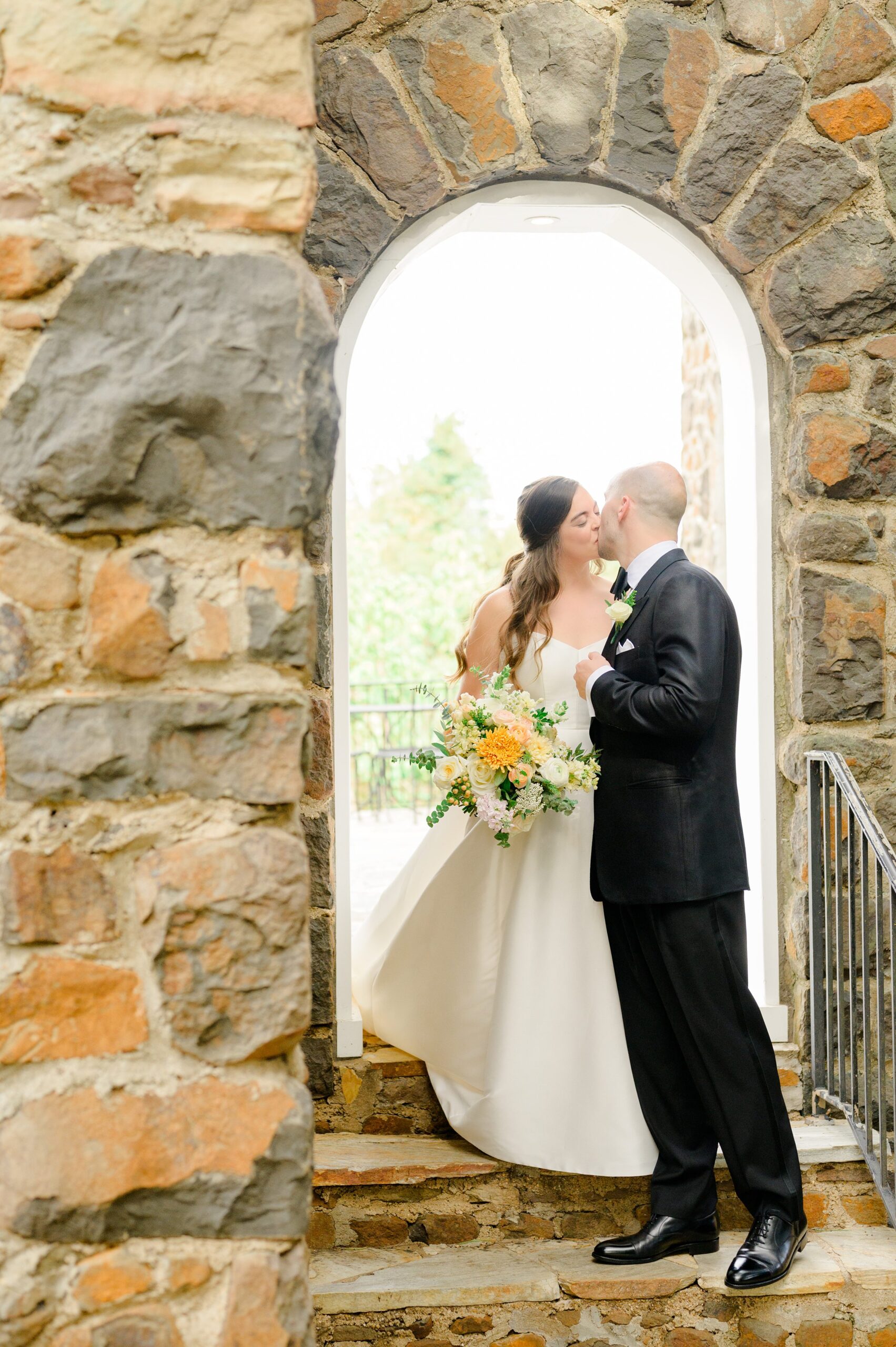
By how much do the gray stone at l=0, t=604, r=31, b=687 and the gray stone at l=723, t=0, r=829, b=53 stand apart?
2.97 m

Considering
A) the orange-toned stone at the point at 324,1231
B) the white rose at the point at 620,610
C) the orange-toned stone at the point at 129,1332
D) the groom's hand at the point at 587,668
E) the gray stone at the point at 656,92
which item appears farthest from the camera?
the gray stone at the point at 656,92

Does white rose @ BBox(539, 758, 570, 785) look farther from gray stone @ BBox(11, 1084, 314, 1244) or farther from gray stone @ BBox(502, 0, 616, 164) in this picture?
gray stone @ BBox(502, 0, 616, 164)

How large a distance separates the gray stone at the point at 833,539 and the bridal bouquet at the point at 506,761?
970 mm

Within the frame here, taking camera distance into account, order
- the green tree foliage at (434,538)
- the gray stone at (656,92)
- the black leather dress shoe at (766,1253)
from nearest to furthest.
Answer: the black leather dress shoe at (766,1253), the gray stone at (656,92), the green tree foliage at (434,538)

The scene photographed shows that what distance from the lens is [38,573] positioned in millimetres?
1201

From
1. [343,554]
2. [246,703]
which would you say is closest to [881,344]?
[343,554]

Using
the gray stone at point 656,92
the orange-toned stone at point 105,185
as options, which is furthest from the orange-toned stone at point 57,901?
the gray stone at point 656,92

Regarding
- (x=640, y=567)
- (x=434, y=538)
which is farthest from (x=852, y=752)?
(x=434, y=538)

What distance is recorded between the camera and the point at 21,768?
1.19 metres

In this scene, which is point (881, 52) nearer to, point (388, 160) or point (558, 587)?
point (388, 160)

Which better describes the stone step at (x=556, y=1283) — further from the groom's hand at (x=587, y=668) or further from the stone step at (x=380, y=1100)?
the groom's hand at (x=587, y=668)

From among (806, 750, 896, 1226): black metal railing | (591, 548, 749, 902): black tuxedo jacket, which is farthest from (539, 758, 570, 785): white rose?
(806, 750, 896, 1226): black metal railing

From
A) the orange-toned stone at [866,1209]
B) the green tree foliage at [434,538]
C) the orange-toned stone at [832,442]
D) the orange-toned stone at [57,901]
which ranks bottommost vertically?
the orange-toned stone at [866,1209]

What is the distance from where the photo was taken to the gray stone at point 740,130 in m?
3.21
